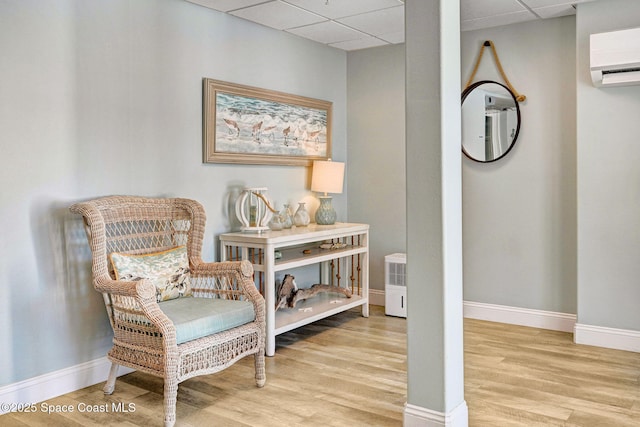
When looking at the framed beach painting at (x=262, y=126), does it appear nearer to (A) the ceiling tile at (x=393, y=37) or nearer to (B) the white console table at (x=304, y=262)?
(B) the white console table at (x=304, y=262)

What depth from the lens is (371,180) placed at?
517 centimetres

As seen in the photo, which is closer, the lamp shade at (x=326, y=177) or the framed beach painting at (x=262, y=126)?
the framed beach painting at (x=262, y=126)

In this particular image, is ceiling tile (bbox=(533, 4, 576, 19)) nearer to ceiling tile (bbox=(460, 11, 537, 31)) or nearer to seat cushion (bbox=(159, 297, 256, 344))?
ceiling tile (bbox=(460, 11, 537, 31))

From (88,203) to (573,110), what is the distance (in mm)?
3344

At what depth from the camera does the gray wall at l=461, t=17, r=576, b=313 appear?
164 inches

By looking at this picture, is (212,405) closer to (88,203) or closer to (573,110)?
(88,203)

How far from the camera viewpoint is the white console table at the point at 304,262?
12.1 feet

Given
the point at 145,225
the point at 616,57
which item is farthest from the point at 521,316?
the point at 145,225

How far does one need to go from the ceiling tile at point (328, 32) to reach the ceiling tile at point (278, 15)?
0.12 m

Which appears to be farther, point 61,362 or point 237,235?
point 237,235

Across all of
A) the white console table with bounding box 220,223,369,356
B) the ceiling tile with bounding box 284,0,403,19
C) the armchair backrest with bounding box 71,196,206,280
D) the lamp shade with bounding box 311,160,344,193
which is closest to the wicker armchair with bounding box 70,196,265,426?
the armchair backrest with bounding box 71,196,206,280

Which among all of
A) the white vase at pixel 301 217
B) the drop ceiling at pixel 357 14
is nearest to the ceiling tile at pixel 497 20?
the drop ceiling at pixel 357 14

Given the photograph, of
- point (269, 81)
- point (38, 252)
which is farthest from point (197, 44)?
point (38, 252)

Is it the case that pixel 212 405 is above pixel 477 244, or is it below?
below
